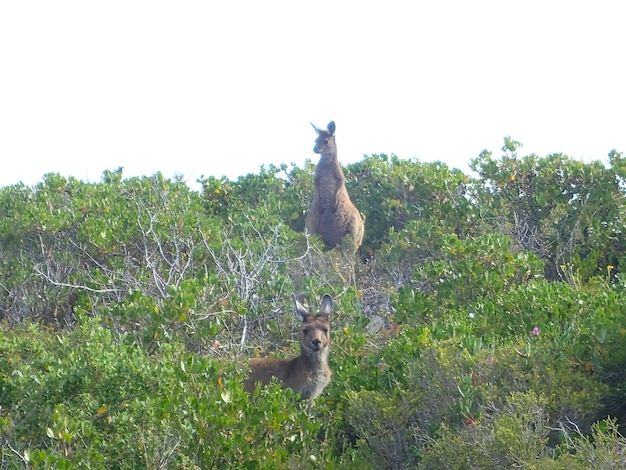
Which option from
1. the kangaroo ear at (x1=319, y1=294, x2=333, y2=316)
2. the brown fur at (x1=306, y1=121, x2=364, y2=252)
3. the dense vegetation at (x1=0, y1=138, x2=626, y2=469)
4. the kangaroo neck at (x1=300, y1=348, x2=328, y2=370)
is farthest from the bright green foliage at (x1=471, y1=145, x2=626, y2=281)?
the kangaroo neck at (x1=300, y1=348, x2=328, y2=370)

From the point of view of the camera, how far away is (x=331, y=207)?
1573 centimetres

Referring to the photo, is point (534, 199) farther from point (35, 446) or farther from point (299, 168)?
point (35, 446)

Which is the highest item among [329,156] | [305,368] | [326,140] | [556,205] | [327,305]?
[326,140]

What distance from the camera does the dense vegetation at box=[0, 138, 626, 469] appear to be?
805cm

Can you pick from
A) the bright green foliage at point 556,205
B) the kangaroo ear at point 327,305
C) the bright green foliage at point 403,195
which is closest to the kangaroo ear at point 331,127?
the bright green foliage at point 403,195

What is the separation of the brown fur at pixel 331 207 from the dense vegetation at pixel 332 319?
0.70m

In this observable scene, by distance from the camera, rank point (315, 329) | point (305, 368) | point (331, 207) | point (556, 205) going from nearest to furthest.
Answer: point (305, 368)
point (315, 329)
point (556, 205)
point (331, 207)

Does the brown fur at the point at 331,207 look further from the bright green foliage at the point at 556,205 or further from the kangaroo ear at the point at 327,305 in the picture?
the kangaroo ear at the point at 327,305

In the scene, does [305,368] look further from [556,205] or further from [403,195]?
[403,195]

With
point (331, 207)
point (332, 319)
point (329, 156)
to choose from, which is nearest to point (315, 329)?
point (332, 319)

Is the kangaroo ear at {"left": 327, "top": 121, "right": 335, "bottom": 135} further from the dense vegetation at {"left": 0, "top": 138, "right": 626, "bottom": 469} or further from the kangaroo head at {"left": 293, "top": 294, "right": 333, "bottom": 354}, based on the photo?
the kangaroo head at {"left": 293, "top": 294, "right": 333, "bottom": 354}

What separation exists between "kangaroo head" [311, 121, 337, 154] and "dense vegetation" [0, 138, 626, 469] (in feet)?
3.12

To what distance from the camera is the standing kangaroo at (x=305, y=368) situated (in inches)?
398

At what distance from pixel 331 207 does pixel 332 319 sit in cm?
412
